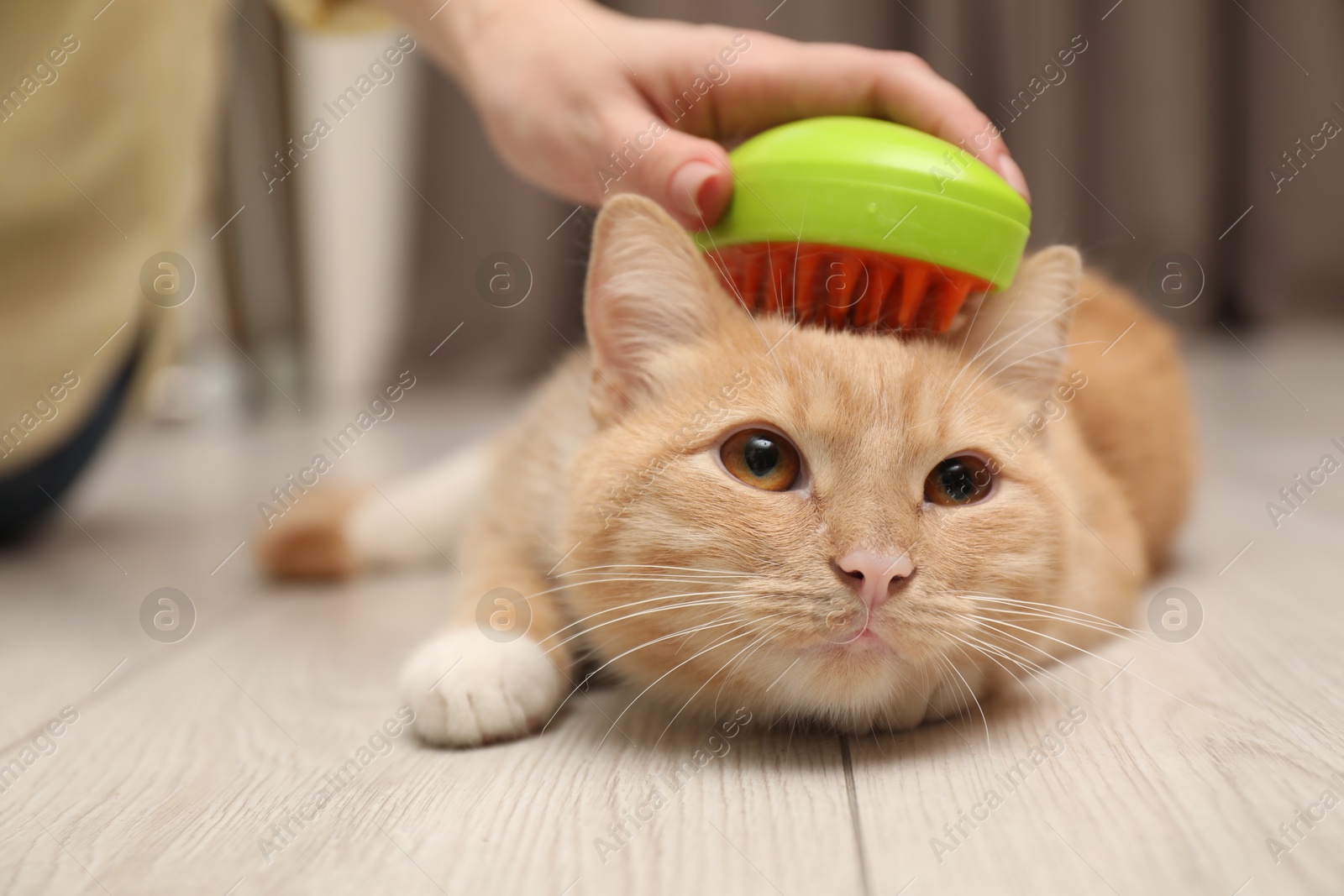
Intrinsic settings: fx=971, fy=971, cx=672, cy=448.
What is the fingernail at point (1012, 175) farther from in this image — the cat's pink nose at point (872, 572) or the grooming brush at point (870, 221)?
the cat's pink nose at point (872, 572)

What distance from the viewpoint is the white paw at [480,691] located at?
1084 millimetres

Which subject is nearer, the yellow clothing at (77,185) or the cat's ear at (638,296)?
the cat's ear at (638,296)

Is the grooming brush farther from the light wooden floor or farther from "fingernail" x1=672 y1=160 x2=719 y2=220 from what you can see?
the light wooden floor

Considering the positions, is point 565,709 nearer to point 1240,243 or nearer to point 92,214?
point 92,214

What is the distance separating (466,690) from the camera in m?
1.09

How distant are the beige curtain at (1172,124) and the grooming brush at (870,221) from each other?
2.53 m

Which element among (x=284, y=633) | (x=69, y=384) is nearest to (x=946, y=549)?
(x=284, y=633)

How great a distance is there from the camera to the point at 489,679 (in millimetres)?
1101

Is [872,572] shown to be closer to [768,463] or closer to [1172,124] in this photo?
[768,463]

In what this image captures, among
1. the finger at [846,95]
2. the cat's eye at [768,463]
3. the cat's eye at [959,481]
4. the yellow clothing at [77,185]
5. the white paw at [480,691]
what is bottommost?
the white paw at [480,691]

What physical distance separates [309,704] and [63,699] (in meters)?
0.34

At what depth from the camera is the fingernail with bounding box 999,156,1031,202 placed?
108cm

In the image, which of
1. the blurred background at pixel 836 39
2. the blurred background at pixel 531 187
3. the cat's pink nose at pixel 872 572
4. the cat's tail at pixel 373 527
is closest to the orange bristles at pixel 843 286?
the cat's pink nose at pixel 872 572

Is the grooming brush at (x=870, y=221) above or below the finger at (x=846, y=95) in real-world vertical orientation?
below
